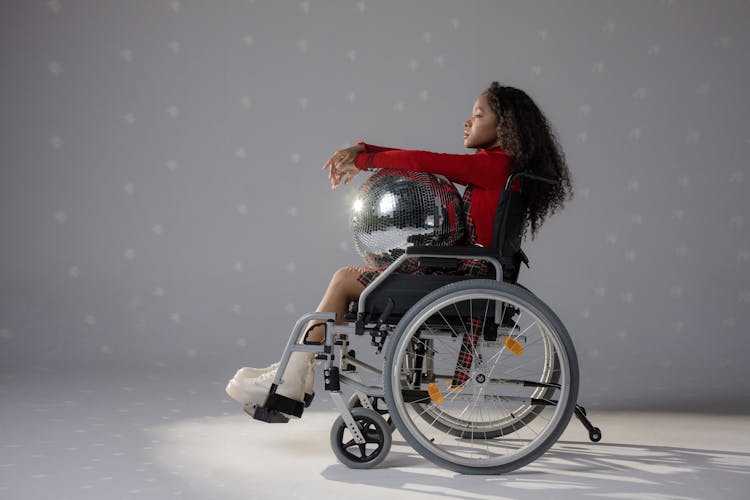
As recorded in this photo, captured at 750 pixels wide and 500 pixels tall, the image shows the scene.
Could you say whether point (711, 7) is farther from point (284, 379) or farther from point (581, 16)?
point (284, 379)

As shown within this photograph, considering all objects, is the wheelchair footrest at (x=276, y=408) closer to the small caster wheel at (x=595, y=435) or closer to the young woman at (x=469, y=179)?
the young woman at (x=469, y=179)

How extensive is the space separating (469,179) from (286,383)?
2.34 ft

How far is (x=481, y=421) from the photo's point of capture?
2.74 m

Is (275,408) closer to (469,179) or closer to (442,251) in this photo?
(442,251)

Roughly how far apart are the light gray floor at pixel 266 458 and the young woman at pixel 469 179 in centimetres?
24

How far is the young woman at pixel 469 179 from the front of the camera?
237cm

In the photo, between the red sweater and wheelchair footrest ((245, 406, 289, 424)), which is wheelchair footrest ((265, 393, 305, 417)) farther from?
the red sweater

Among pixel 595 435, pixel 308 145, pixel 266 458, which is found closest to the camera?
pixel 266 458

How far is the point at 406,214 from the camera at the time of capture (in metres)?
2.35

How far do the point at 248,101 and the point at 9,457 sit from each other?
95.2 inches

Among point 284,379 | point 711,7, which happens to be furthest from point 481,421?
point 711,7

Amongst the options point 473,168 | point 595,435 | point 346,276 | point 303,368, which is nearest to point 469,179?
point 473,168

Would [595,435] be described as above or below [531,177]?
below

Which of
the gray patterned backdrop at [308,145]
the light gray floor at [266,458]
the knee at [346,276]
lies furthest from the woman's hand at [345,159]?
the gray patterned backdrop at [308,145]
